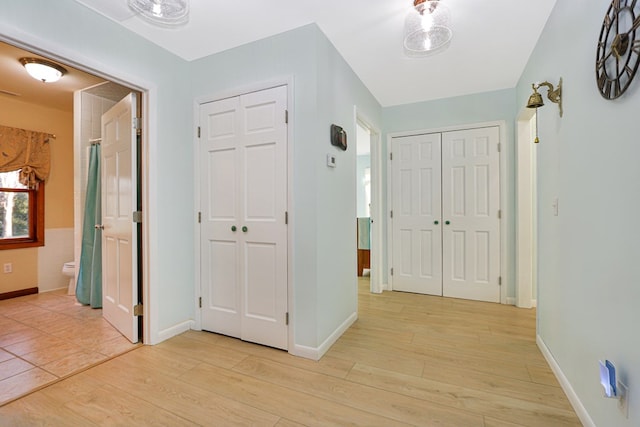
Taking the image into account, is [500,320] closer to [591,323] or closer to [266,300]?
[591,323]

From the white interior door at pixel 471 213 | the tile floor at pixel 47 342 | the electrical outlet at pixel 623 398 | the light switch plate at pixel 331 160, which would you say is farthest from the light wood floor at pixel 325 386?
the light switch plate at pixel 331 160

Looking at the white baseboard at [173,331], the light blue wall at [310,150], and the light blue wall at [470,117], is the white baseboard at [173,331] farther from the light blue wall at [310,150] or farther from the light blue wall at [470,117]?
the light blue wall at [470,117]

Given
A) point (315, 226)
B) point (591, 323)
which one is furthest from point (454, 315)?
point (315, 226)

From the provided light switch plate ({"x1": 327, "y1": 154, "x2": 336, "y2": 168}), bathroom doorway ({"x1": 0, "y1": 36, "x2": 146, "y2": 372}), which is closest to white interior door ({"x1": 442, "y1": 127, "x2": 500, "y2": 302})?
light switch plate ({"x1": 327, "y1": 154, "x2": 336, "y2": 168})

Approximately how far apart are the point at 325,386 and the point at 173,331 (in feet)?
4.76

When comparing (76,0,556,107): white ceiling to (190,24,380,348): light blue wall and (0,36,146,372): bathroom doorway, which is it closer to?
(190,24,380,348): light blue wall

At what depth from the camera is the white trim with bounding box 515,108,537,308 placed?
318cm

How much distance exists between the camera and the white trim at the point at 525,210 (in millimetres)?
3180

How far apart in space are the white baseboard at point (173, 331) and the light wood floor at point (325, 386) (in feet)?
0.17

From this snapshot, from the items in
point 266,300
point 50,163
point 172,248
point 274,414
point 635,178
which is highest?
point 50,163

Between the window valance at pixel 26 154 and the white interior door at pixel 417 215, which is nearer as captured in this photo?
the window valance at pixel 26 154

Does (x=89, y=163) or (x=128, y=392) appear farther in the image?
(x=89, y=163)

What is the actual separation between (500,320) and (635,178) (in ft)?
7.30

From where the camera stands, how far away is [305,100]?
215 cm
